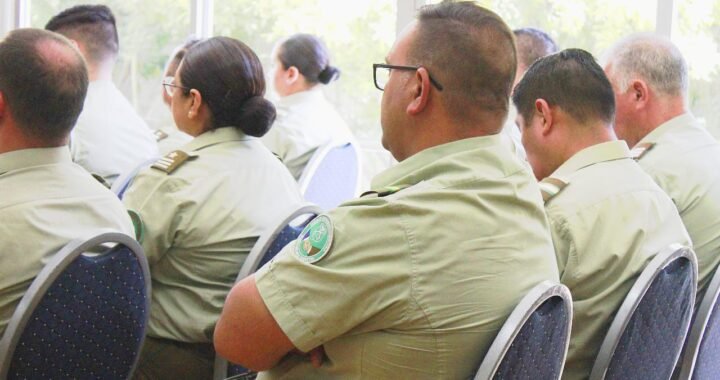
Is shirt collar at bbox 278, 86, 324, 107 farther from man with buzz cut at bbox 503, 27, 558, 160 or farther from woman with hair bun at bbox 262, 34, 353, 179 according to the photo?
man with buzz cut at bbox 503, 27, 558, 160

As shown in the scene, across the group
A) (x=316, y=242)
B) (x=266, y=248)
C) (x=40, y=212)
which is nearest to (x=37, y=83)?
(x=40, y=212)

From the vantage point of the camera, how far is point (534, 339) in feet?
4.77

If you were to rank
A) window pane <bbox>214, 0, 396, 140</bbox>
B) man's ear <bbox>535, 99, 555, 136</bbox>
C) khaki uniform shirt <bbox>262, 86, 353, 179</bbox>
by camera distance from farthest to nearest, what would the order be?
1. window pane <bbox>214, 0, 396, 140</bbox>
2. khaki uniform shirt <bbox>262, 86, 353, 179</bbox>
3. man's ear <bbox>535, 99, 555, 136</bbox>

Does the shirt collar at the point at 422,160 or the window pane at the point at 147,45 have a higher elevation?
the shirt collar at the point at 422,160

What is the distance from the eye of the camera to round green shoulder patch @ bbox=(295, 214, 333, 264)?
4.80 ft

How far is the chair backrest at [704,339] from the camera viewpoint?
2084mm

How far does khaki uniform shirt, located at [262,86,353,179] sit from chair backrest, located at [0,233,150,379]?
7.07 feet

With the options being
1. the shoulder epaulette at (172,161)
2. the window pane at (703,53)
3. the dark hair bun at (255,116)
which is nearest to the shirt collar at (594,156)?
the dark hair bun at (255,116)

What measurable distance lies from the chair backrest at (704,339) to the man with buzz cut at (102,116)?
2276 millimetres

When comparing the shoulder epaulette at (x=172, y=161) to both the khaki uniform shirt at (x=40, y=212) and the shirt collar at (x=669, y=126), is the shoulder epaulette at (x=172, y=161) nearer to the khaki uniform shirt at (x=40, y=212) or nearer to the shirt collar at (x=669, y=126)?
the khaki uniform shirt at (x=40, y=212)

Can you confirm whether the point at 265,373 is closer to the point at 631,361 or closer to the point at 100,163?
the point at 631,361

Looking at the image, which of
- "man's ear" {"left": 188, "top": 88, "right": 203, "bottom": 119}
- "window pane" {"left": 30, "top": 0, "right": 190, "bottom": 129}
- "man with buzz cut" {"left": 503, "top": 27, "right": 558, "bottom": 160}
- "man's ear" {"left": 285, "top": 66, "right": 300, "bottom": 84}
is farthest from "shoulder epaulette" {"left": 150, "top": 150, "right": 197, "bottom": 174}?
"window pane" {"left": 30, "top": 0, "right": 190, "bottom": 129}

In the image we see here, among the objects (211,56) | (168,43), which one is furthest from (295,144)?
(168,43)

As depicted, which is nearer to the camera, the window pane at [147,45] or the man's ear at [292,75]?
the man's ear at [292,75]
